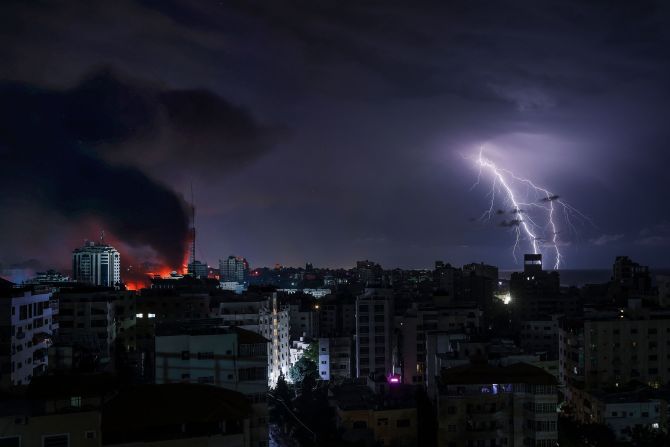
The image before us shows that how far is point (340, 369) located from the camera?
1034 inches

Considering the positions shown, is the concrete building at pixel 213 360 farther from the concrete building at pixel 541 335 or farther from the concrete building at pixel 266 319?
the concrete building at pixel 541 335

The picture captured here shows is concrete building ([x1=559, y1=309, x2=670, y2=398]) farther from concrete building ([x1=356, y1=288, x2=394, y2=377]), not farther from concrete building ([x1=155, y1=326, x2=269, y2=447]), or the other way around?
concrete building ([x1=155, y1=326, x2=269, y2=447])

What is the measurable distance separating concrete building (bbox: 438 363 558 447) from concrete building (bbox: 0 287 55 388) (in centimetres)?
943

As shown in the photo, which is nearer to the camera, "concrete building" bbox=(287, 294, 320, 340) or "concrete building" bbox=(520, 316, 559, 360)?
"concrete building" bbox=(520, 316, 559, 360)

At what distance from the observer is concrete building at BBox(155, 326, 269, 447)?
12133 mm

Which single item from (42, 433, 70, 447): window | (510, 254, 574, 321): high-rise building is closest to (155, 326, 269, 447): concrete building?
(42, 433, 70, 447): window

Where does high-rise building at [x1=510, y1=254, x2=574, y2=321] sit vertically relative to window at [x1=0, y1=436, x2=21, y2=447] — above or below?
above

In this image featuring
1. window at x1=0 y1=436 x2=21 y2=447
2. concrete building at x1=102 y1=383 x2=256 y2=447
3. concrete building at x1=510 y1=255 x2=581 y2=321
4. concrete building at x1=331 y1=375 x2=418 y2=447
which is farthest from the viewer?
concrete building at x1=510 y1=255 x2=581 y2=321

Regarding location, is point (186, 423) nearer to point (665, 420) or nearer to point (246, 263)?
point (665, 420)

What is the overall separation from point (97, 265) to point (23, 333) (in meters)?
31.4

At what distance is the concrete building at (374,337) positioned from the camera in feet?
82.3

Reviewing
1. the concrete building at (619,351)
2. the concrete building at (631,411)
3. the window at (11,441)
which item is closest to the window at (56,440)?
the window at (11,441)

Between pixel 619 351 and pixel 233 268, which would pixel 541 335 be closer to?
pixel 619 351

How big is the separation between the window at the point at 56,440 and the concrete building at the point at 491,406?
9.03 metres
